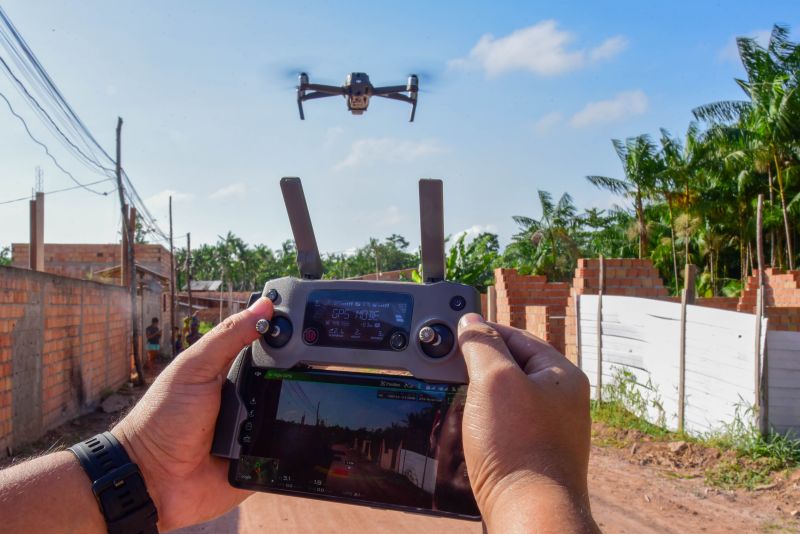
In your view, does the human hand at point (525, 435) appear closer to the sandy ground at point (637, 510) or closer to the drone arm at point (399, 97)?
the sandy ground at point (637, 510)

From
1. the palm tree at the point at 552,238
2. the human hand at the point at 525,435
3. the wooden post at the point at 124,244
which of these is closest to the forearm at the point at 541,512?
the human hand at the point at 525,435

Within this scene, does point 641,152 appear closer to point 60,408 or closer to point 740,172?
point 740,172

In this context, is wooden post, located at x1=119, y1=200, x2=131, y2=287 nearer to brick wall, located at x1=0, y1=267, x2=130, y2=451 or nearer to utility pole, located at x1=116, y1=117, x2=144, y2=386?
utility pole, located at x1=116, y1=117, x2=144, y2=386

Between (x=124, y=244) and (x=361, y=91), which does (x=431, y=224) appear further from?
(x=124, y=244)

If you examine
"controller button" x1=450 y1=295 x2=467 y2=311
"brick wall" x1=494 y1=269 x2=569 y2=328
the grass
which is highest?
"controller button" x1=450 y1=295 x2=467 y2=311

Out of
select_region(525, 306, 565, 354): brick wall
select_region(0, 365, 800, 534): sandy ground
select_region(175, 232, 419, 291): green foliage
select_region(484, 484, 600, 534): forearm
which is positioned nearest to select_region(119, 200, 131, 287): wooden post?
select_region(525, 306, 565, 354): brick wall

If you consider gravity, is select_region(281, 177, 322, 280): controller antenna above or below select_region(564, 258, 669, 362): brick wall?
above
